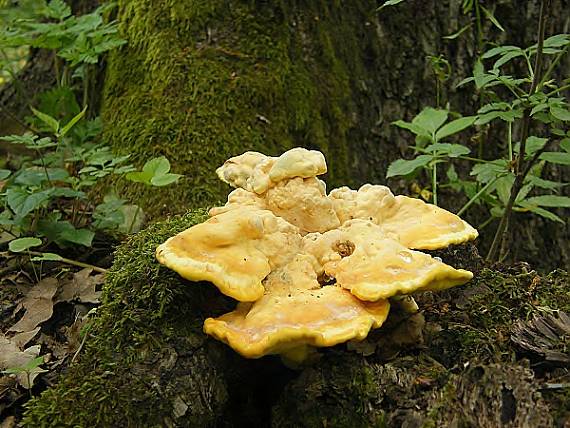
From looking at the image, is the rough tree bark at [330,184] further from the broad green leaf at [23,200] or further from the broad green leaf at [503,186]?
the broad green leaf at [503,186]

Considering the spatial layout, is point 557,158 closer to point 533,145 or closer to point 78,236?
point 533,145

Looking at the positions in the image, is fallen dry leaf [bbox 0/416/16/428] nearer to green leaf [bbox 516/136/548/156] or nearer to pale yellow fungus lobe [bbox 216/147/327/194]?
pale yellow fungus lobe [bbox 216/147/327/194]

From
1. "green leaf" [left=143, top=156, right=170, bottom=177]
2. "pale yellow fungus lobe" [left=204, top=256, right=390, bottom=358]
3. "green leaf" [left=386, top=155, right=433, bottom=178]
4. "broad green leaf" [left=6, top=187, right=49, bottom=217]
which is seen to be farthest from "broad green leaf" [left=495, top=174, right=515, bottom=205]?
"broad green leaf" [left=6, top=187, right=49, bottom=217]

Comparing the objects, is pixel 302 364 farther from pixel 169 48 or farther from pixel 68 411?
pixel 169 48

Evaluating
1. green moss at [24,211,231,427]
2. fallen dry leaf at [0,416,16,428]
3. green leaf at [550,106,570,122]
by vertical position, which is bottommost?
fallen dry leaf at [0,416,16,428]

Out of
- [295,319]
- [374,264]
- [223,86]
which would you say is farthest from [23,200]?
[374,264]

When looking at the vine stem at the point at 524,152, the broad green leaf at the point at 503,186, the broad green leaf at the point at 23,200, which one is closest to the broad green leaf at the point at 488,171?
the vine stem at the point at 524,152

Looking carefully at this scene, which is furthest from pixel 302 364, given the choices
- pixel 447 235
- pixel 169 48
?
pixel 169 48
